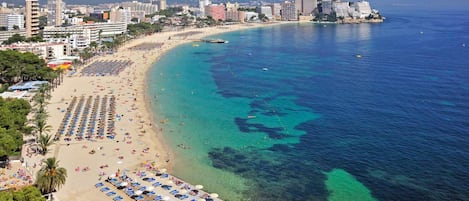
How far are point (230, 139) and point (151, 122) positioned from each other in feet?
29.5

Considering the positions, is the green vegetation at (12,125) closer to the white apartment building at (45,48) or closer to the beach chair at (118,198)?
the beach chair at (118,198)

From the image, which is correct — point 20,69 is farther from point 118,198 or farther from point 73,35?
point 73,35

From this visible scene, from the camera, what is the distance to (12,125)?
112ft

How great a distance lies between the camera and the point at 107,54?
297 ft

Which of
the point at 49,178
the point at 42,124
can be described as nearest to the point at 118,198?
the point at 49,178

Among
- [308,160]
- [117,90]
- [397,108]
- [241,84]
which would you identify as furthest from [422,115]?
[117,90]

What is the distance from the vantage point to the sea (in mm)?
29344

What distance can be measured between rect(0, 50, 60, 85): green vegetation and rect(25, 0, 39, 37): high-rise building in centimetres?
3799

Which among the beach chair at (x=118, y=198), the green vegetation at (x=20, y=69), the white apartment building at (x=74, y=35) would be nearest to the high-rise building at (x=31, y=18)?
the white apartment building at (x=74, y=35)

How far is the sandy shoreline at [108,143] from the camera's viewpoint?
2922 cm

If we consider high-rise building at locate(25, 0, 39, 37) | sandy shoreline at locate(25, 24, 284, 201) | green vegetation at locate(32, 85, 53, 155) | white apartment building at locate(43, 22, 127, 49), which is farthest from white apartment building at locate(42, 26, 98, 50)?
green vegetation at locate(32, 85, 53, 155)

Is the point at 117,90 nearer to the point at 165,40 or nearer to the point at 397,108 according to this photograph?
the point at 397,108

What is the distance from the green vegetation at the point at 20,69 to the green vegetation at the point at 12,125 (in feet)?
61.7

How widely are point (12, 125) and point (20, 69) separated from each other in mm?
26487
